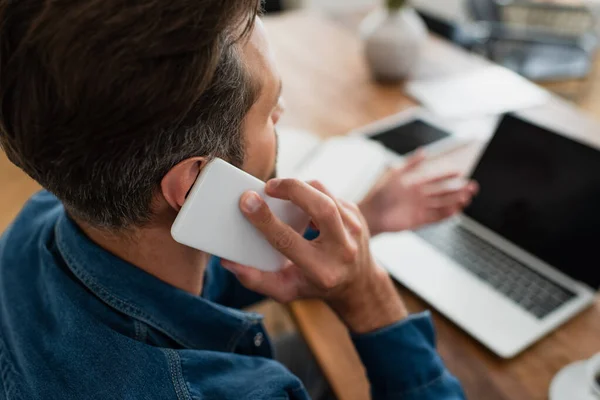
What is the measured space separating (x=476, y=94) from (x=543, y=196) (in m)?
0.65

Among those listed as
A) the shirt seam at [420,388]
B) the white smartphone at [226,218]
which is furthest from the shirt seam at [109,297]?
the shirt seam at [420,388]

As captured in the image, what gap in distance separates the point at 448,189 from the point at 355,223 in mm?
359

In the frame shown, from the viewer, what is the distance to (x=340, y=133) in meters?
1.33

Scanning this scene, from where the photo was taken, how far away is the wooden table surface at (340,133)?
73 cm

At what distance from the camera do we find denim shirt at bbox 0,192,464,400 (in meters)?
0.52

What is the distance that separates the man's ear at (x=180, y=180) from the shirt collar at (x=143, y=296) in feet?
0.35

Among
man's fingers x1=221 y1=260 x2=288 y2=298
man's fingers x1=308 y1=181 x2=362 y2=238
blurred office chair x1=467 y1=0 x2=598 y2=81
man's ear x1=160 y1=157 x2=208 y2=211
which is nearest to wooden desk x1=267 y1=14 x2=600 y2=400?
man's fingers x1=221 y1=260 x2=288 y2=298

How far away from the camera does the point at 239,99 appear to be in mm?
551

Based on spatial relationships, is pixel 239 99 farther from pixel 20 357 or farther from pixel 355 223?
pixel 20 357

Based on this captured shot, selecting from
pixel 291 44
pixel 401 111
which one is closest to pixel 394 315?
pixel 401 111

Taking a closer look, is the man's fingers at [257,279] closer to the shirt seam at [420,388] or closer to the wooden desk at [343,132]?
the wooden desk at [343,132]

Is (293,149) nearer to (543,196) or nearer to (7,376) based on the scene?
(543,196)

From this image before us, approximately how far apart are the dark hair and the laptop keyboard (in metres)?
0.56

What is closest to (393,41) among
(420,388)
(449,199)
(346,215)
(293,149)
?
(293,149)
